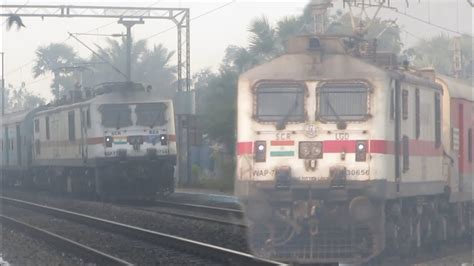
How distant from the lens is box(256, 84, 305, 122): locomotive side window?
12.8m

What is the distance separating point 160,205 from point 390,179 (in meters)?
17.0

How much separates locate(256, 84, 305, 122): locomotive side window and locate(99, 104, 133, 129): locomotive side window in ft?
54.2

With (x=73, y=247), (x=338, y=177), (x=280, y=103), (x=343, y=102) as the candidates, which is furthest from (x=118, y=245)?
(x=343, y=102)

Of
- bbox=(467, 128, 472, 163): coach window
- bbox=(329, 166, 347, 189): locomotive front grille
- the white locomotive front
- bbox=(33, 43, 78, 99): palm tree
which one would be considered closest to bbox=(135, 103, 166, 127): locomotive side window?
the white locomotive front

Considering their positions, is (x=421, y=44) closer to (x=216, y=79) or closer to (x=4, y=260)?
(x=216, y=79)

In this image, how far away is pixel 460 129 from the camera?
16719mm

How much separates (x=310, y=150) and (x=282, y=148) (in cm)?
36

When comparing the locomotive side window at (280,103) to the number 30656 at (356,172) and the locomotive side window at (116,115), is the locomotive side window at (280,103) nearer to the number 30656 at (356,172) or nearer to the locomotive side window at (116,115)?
→ the number 30656 at (356,172)

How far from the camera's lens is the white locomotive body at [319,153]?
12.5 m

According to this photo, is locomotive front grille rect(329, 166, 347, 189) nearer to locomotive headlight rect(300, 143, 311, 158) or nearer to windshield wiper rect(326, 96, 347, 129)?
locomotive headlight rect(300, 143, 311, 158)

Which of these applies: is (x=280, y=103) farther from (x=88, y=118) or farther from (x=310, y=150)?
(x=88, y=118)

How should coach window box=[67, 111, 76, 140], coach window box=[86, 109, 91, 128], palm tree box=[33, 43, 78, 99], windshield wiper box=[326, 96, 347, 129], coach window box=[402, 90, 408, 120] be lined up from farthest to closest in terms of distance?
palm tree box=[33, 43, 78, 99] < coach window box=[67, 111, 76, 140] < coach window box=[86, 109, 91, 128] < coach window box=[402, 90, 408, 120] < windshield wiper box=[326, 96, 347, 129]

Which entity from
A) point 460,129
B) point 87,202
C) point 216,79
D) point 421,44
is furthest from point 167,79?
point 460,129

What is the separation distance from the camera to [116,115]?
2917cm
